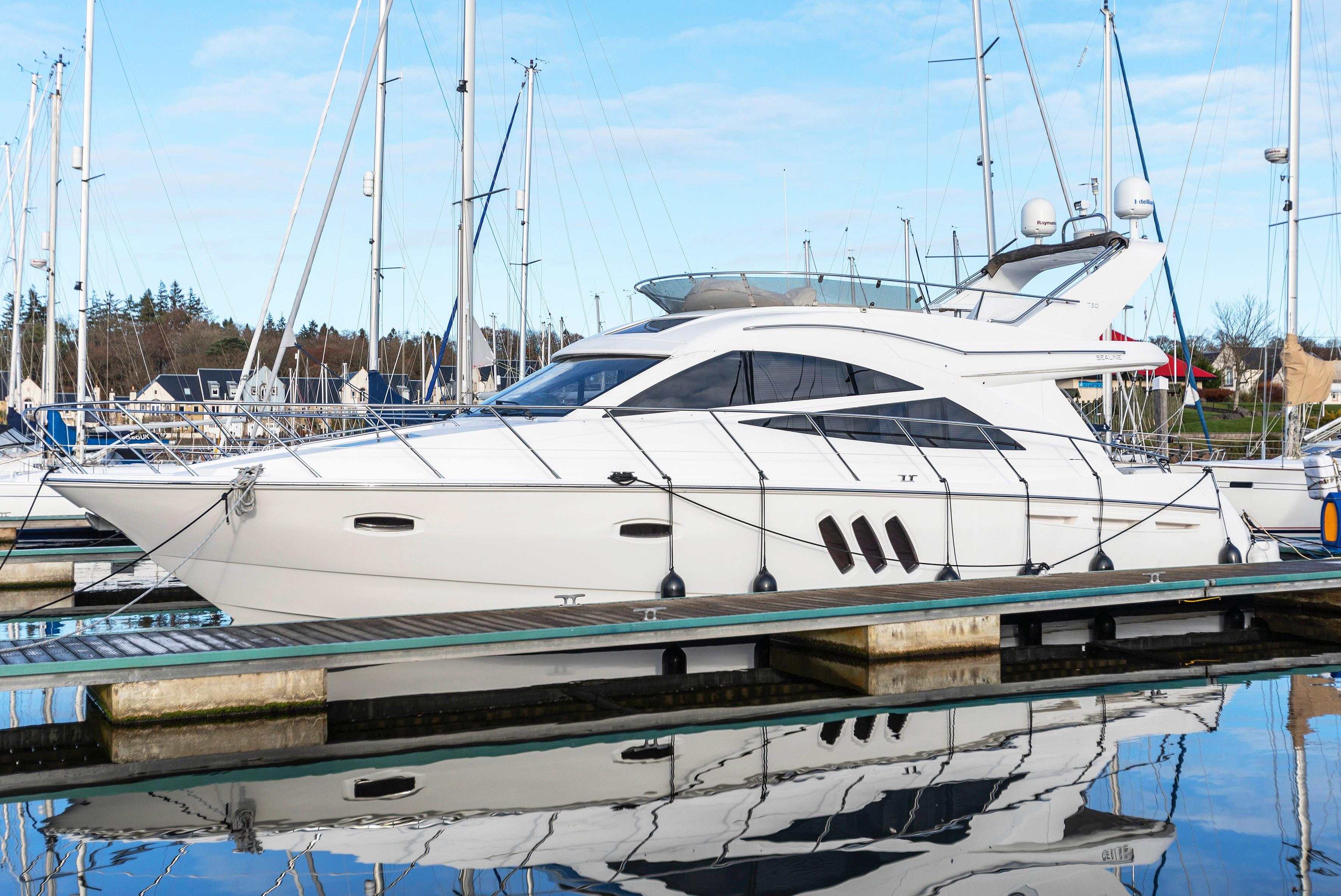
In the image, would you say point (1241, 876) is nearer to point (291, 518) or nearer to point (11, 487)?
point (291, 518)

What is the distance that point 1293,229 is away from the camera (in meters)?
18.4

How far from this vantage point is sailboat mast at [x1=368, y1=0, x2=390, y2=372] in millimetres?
17234

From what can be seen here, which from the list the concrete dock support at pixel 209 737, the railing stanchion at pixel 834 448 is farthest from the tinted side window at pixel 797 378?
the concrete dock support at pixel 209 737

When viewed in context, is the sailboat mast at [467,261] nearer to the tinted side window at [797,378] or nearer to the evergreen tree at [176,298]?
the tinted side window at [797,378]

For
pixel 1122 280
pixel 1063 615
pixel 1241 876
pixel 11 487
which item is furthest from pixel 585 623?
pixel 11 487

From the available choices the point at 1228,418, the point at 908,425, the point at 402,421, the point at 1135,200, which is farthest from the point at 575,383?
the point at 1228,418

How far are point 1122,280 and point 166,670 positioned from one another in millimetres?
9454

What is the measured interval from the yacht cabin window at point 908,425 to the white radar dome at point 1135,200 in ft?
11.9

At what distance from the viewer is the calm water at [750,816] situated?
15.8 feet

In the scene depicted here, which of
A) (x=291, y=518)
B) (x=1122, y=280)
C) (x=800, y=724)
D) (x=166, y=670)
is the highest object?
(x=1122, y=280)

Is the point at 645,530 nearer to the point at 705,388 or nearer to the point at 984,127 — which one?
the point at 705,388

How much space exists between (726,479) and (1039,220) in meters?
5.96

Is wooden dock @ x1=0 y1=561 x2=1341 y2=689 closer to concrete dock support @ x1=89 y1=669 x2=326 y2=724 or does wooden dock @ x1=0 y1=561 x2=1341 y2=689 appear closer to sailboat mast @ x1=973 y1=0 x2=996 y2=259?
concrete dock support @ x1=89 y1=669 x2=326 y2=724

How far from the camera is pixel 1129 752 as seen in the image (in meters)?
6.78
